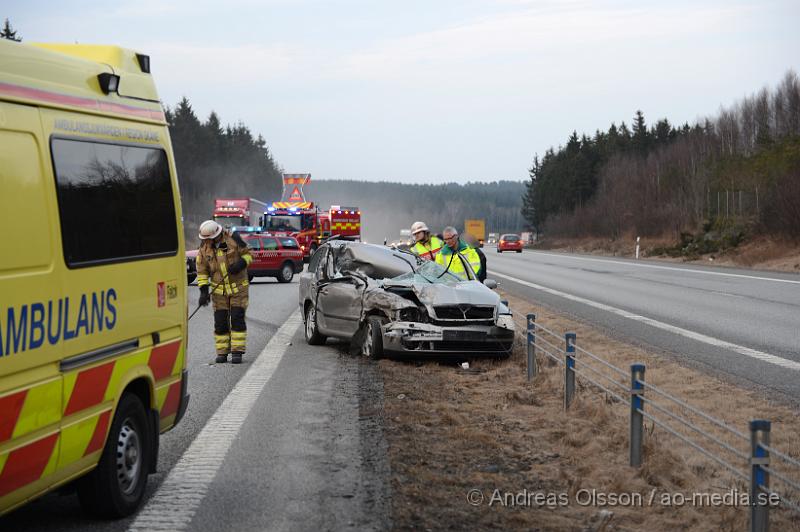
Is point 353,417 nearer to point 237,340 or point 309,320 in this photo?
point 237,340

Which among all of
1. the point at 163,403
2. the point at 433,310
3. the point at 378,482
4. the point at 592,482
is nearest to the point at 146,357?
the point at 163,403

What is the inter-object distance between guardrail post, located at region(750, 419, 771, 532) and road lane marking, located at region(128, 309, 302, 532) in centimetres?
289

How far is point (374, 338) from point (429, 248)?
3620mm

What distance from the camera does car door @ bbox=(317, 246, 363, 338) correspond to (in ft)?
44.5

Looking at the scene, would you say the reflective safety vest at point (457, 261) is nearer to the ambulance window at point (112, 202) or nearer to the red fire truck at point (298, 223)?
the ambulance window at point (112, 202)

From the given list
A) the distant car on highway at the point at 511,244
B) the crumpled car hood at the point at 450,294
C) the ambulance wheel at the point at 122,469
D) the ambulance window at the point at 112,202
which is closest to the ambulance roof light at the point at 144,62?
the ambulance window at the point at 112,202

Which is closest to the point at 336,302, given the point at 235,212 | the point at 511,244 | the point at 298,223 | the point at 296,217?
the point at 298,223

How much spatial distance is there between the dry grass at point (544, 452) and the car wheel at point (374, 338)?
3.45 feet

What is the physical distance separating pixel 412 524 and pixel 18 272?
2.40 metres

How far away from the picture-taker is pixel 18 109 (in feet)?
15.4

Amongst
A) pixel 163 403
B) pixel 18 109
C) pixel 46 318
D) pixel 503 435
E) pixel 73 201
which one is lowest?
pixel 503 435

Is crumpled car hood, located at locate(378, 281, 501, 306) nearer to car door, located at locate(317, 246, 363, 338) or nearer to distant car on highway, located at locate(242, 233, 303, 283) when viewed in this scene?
car door, located at locate(317, 246, 363, 338)

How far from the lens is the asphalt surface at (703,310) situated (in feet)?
42.0

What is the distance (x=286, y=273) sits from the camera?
33.5 metres
